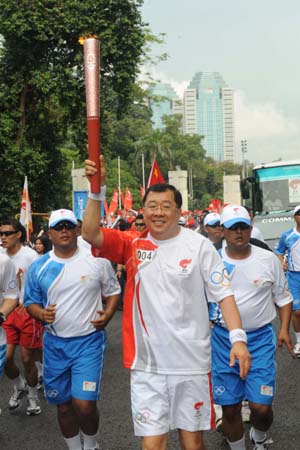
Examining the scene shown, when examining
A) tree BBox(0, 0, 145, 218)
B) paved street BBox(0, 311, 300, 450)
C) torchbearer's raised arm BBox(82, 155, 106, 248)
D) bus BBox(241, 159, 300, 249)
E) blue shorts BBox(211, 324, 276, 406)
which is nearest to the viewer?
torchbearer's raised arm BBox(82, 155, 106, 248)

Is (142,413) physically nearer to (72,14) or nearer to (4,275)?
(4,275)

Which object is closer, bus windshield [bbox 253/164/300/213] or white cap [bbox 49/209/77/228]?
white cap [bbox 49/209/77/228]

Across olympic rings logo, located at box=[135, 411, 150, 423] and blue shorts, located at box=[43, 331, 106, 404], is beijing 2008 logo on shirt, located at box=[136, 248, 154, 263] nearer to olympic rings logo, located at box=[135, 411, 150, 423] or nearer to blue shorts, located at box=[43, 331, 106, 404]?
olympic rings logo, located at box=[135, 411, 150, 423]

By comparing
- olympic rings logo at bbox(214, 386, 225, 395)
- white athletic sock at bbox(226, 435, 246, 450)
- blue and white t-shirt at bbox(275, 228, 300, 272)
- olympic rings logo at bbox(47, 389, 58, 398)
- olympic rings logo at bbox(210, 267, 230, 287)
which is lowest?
white athletic sock at bbox(226, 435, 246, 450)

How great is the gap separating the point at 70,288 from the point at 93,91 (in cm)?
193

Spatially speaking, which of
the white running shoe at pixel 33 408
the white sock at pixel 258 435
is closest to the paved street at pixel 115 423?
the white running shoe at pixel 33 408

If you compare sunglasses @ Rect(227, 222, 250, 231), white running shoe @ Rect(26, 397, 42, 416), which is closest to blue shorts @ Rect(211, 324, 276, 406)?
sunglasses @ Rect(227, 222, 250, 231)

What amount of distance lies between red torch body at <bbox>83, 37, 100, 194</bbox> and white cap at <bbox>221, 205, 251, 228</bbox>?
5.11ft

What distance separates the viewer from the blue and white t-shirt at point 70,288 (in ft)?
17.0

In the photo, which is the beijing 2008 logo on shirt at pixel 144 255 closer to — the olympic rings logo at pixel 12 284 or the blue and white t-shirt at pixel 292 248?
the olympic rings logo at pixel 12 284

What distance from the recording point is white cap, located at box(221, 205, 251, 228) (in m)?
5.18

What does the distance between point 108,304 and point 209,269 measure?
59.2 inches

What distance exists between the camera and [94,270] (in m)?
5.32

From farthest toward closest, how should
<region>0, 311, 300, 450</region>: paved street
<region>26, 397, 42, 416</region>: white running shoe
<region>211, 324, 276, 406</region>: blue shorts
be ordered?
<region>26, 397, 42, 416</region>: white running shoe < <region>0, 311, 300, 450</region>: paved street < <region>211, 324, 276, 406</region>: blue shorts
